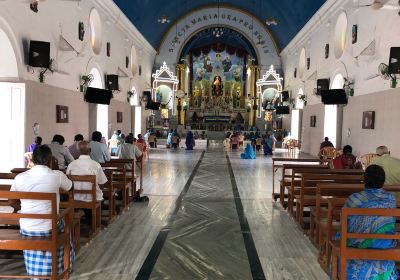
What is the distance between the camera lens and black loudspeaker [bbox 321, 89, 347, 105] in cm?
1385

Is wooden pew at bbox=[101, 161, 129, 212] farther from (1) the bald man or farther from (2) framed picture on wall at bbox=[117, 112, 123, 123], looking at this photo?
(2) framed picture on wall at bbox=[117, 112, 123, 123]

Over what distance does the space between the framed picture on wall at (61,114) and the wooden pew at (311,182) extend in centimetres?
735

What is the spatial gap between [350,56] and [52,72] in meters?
8.95

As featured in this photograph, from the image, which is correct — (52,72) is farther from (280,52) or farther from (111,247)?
(280,52)

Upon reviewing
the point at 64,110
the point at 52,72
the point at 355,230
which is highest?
the point at 52,72

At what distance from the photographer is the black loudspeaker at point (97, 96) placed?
1430 centimetres

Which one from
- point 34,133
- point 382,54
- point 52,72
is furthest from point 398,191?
point 52,72

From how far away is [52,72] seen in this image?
1115cm

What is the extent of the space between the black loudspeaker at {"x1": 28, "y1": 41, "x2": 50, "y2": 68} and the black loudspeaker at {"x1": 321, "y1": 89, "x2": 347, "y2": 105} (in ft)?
27.5

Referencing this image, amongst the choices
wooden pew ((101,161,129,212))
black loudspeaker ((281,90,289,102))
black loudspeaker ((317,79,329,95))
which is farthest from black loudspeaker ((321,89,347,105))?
black loudspeaker ((281,90,289,102))

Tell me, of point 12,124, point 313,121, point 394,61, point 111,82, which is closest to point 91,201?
point 12,124

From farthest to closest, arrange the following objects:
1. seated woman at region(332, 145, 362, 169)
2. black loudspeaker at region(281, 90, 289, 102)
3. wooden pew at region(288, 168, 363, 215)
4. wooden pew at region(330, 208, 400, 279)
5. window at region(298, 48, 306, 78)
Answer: black loudspeaker at region(281, 90, 289, 102) → window at region(298, 48, 306, 78) → seated woman at region(332, 145, 362, 169) → wooden pew at region(288, 168, 363, 215) → wooden pew at region(330, 208, 400, 279)

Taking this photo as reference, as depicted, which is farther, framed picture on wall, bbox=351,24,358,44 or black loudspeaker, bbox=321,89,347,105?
black loudspeaker, bbox=321,89,347,105

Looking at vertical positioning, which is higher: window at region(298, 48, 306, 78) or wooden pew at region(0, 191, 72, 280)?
window at region(298, 48, 306, 78)
